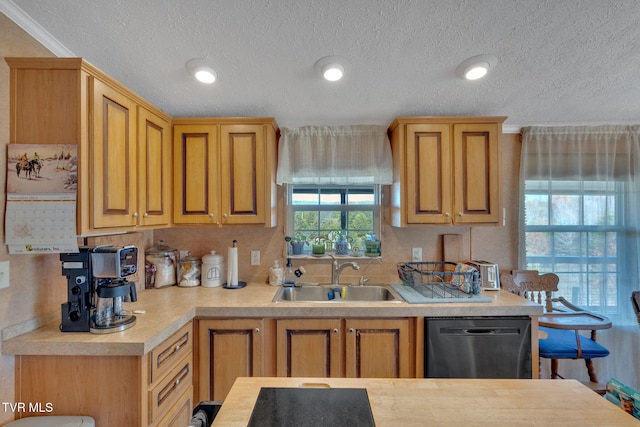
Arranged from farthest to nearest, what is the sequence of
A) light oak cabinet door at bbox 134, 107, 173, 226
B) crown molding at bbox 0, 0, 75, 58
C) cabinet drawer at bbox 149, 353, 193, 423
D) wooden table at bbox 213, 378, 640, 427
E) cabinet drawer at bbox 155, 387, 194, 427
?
light oak cabinet door at bbox 134, 107, 173, 226 < cabinet drawer at bbox 155, 387, 194, 427 < cabinet drawer at bbox 149, 353, 193, 423 < crown molding at bbox 0, 0, 75, 58 < wooden table at bbox 213, 378, 640, 427

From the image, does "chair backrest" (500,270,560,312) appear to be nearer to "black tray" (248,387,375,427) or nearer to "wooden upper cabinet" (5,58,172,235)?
"black tray" (248,387,375,427)

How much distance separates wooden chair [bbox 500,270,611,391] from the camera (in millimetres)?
1924

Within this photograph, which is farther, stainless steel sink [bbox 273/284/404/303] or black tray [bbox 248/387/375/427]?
stainless steel sink [bbox 273/284/404/303]

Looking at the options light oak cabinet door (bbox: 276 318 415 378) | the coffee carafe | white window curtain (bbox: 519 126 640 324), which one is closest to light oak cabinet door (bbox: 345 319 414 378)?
light oak cabinet door (bbox: 276 318 415 378)

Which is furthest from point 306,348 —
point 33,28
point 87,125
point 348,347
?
point 33,28

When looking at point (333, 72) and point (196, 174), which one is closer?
point (333, 72)

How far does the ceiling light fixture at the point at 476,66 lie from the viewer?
62.1 inches

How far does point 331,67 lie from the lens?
162 cm

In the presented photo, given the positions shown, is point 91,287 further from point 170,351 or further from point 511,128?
point 511,128

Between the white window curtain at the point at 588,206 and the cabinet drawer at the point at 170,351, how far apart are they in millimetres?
2590

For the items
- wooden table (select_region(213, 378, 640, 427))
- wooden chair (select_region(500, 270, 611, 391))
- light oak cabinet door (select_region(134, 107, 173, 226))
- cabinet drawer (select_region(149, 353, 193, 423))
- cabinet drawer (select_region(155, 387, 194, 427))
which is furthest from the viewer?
wooden chair (select_region(500, 270, 611, 391))

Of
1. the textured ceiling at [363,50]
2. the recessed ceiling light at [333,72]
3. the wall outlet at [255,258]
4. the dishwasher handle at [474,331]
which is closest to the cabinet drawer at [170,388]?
the wall outlet at [255,258]

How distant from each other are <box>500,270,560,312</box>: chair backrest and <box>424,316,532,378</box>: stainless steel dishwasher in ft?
1.85

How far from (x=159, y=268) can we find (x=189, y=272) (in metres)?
0.23
